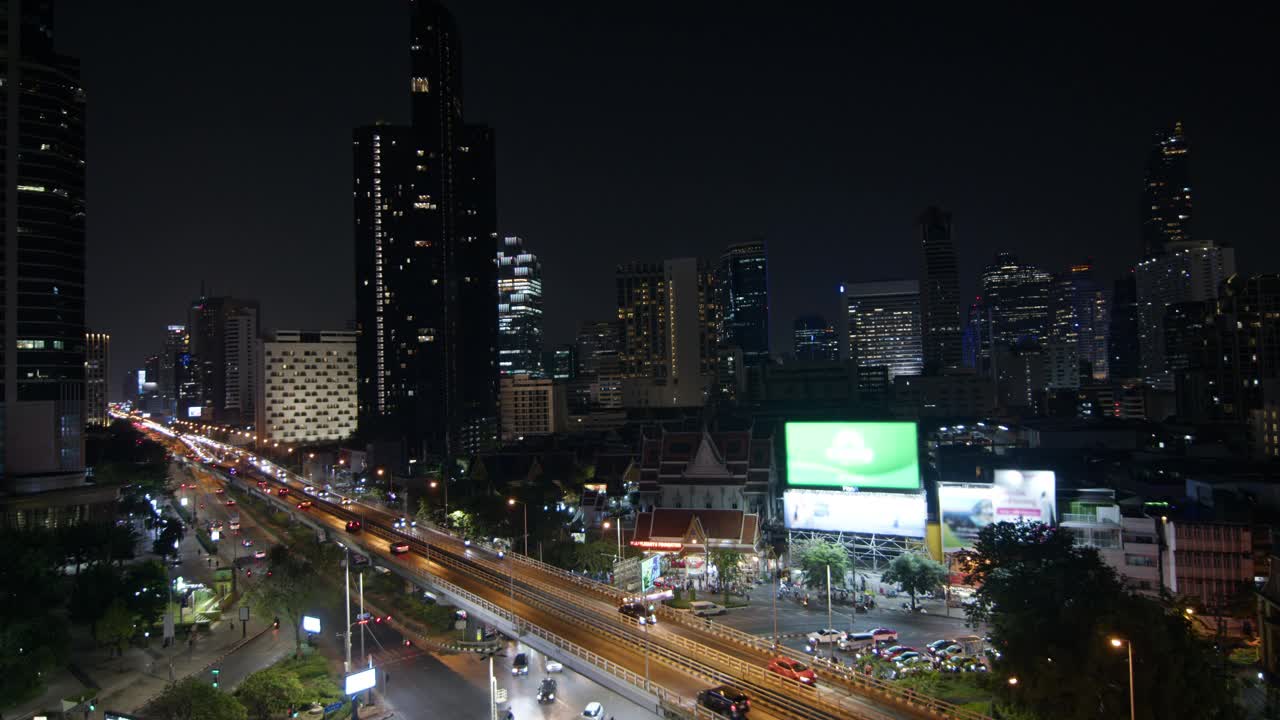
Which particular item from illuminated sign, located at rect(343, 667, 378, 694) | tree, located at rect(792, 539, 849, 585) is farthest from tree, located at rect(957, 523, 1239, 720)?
illuminated sign, located at rect(343, 667, 378, 694)

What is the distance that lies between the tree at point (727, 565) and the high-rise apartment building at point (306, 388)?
498 feet

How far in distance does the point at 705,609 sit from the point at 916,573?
14913 mm

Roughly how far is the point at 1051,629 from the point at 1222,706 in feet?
18.4

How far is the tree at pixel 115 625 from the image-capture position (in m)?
42.9

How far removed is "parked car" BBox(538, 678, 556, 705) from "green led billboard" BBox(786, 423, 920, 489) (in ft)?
97.2

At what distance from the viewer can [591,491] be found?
8100cm

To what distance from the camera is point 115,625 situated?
42.9 m

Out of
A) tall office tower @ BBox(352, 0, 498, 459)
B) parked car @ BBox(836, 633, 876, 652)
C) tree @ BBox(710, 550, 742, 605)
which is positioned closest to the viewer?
parked car @ BBox(836, 633, 876, 652)

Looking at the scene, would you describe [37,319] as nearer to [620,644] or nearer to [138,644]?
[138,644]

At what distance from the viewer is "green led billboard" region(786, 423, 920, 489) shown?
5741 cm

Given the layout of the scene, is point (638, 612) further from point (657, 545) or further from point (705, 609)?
point (657, 545)

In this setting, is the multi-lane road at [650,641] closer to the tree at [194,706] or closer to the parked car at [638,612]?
the parked car at [638,612]

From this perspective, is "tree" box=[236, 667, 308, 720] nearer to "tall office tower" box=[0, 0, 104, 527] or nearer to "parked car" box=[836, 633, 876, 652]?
"parked car" box=[836, 633, 876, 652]

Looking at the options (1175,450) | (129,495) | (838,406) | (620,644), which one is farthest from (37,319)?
(1175,450)
